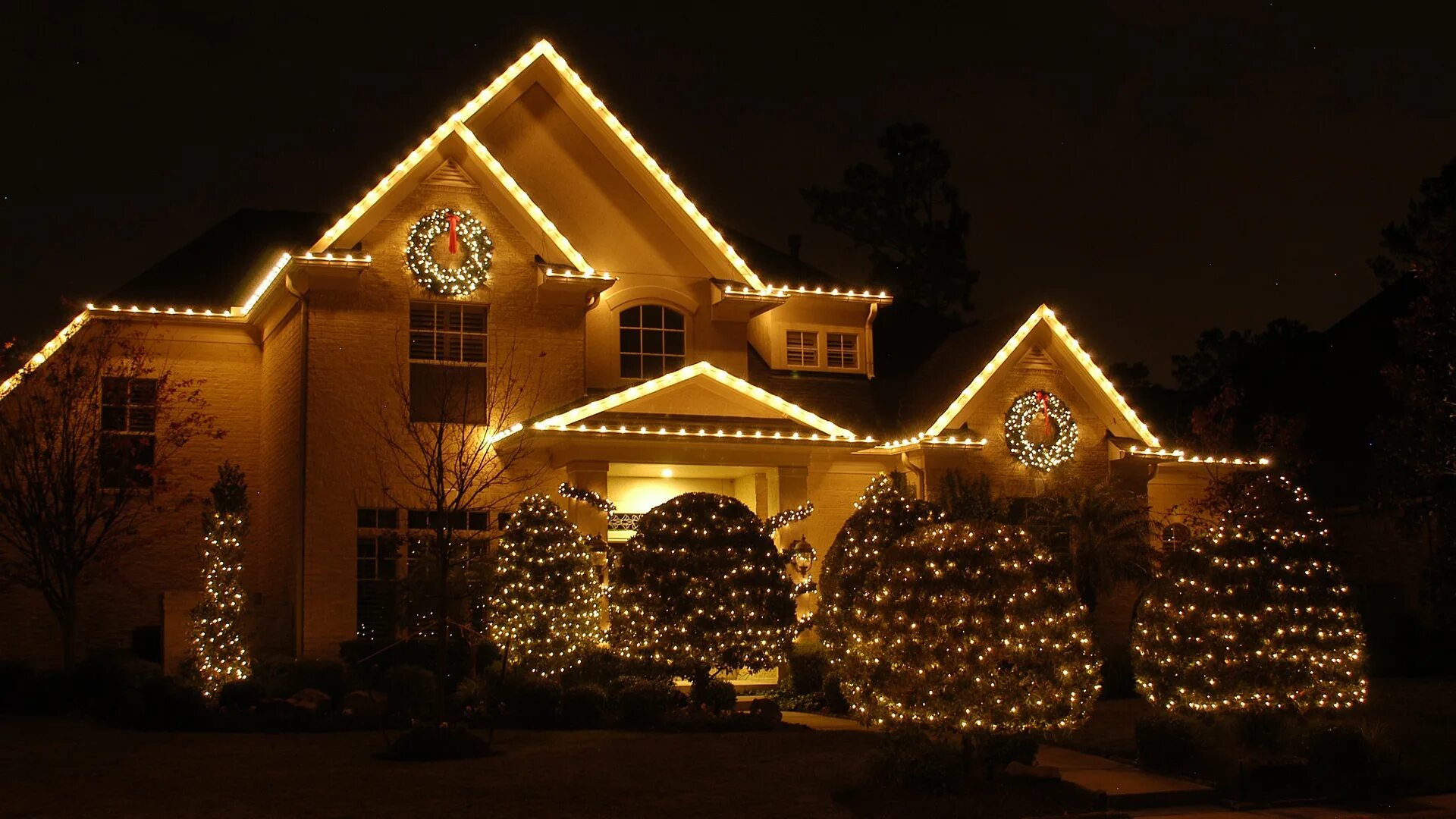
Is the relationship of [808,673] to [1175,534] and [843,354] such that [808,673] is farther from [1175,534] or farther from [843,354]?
[843,354]

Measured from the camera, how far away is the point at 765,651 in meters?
17.3

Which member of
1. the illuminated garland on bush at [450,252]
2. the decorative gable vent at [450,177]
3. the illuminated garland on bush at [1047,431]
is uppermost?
the decorative gable vent at [450,177]

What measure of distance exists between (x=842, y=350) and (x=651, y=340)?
4821mm

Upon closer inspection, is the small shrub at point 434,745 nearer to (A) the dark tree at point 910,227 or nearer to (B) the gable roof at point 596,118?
(B) the gable roof at point 596,118

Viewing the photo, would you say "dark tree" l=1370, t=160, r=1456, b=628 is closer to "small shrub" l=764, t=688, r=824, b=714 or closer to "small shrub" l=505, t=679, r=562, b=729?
"small shrub" l=764, t=688, r=824, b=714

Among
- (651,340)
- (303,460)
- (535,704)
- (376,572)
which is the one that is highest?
(651,340)

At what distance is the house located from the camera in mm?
21172

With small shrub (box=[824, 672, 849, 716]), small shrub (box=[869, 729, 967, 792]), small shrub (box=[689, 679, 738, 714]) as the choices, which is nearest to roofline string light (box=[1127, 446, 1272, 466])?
small shrub (box=[824, 672, 849, 716])

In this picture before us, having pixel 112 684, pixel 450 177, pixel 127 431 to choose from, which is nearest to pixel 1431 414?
pixel 450 177

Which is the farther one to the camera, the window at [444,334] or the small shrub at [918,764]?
the window at [444,334]

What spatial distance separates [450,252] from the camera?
21891 mm

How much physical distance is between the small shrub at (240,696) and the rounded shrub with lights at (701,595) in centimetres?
448

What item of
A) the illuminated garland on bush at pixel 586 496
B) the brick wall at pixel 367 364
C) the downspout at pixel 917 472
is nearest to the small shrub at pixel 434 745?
the illuminated garland on bush at pixel 586 496

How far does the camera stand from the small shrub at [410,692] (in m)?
17.6
